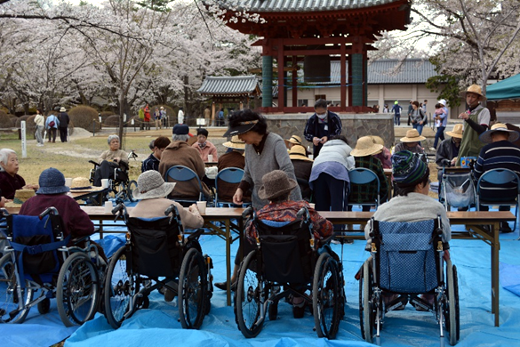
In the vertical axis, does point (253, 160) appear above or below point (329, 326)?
above

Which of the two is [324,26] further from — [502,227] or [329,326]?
[329,326]

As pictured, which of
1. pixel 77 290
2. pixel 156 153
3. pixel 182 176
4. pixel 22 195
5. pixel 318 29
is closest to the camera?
pixel 77 290

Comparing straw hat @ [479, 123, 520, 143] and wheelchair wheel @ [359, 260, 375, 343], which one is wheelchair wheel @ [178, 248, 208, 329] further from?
straw hat @ [479, 123, 520, 143]

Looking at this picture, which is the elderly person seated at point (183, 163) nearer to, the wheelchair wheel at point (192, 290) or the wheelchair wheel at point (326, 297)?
the wheelchair wheel at point (192, 290)

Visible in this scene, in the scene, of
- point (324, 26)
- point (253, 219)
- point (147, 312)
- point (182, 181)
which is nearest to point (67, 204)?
point (147, 312)

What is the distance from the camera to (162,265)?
3723 millimetres

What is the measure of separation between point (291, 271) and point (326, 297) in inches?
12.8

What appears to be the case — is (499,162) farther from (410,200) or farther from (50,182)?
(50,182)

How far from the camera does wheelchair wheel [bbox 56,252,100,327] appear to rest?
12.3ft

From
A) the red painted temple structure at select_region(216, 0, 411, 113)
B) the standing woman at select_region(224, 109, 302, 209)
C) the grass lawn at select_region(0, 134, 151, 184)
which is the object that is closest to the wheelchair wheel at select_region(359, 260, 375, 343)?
the standing woman at select_region(224, 109, 302, 209)

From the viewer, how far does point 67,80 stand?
33.3m

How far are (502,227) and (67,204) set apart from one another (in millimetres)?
5221

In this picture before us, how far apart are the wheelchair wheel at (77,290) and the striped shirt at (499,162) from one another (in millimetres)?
4379

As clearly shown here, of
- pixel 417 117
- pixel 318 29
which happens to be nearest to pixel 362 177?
pixel 318 29
